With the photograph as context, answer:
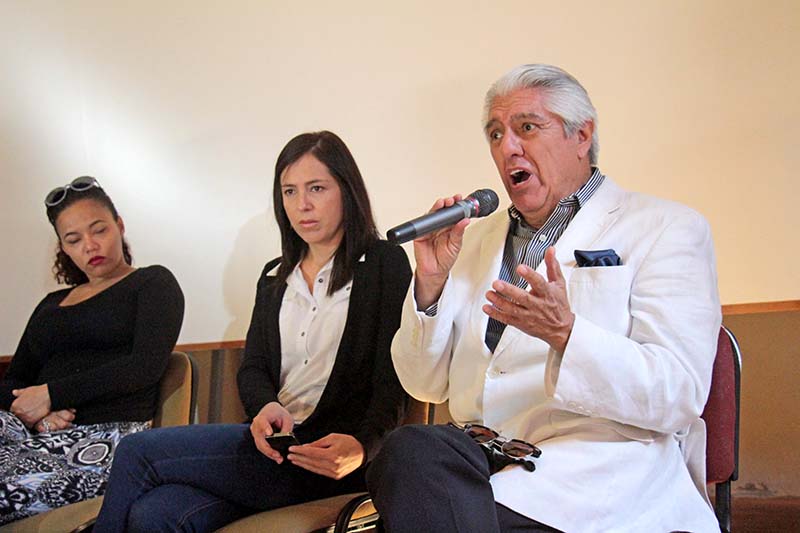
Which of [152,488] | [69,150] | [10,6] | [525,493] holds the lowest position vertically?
[152,488]

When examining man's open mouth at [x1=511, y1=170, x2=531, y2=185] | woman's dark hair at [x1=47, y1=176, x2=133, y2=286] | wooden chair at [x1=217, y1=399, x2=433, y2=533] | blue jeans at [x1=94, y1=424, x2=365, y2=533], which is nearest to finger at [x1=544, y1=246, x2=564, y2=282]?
man's open mouth at [x1=511, y1=170, x2=531, y2=185]

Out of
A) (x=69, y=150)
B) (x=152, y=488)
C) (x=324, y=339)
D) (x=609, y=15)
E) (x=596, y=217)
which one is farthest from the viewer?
(x=69, y=150)

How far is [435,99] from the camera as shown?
2.61 m

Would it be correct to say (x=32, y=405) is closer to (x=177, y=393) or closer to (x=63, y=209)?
(x=177, y=393)

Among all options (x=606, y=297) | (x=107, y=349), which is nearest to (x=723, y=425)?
(x=606, y=297)

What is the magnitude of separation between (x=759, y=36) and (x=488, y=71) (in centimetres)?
72

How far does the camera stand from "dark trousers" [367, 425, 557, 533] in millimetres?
1265

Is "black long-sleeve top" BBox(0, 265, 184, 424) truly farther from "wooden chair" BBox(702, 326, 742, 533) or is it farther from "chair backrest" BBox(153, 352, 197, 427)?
"wooden chair" BBox(702, 326, 742, 533)

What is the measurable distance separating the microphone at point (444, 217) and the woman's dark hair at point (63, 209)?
1.43 meters

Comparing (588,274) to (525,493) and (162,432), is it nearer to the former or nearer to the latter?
(525,493)

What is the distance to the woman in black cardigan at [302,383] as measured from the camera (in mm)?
1783

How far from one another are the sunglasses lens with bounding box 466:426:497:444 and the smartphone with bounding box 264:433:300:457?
0.47 meters

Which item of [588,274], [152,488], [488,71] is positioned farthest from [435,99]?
[152,488]

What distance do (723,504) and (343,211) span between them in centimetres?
111
